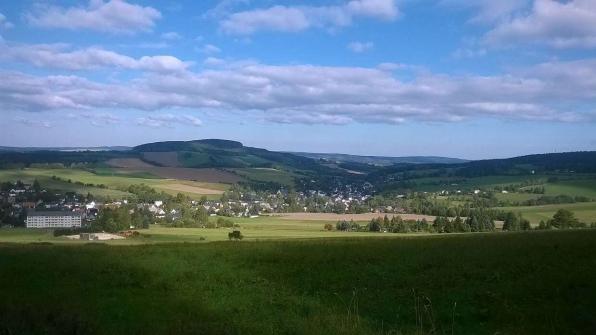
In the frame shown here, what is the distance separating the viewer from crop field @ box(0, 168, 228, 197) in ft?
255

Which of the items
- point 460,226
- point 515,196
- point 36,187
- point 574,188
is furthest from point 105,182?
point 574,188

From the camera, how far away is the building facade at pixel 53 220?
44528 millimetres

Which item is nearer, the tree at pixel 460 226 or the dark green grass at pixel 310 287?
the dark green grass at pixel 310 287

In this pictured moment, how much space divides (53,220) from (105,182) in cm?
4794

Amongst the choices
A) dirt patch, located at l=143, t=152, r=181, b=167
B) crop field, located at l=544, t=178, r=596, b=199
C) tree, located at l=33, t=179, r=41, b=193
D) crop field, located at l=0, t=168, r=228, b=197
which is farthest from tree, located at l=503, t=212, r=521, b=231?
dirt patch, located at l=143, t=152, r=181, b=167

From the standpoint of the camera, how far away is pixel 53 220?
45.0 m

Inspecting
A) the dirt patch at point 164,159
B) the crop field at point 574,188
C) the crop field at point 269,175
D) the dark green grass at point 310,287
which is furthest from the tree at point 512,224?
the dirt patch at point 164,159

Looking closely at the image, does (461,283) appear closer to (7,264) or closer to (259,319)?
(259,319)

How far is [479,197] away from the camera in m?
83.2

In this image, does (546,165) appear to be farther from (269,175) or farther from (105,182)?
(105,182)

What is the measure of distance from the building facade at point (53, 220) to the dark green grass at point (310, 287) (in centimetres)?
2264

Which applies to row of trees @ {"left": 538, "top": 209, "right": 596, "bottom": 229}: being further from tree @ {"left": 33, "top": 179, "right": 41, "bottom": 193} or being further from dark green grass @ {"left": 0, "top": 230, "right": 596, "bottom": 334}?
tree @ {"left": 33, "top": 179, "right": 41, "bottom": 193}

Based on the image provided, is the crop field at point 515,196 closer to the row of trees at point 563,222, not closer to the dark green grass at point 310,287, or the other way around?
the row of trees at point 563,222

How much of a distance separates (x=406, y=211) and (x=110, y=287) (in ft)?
198
